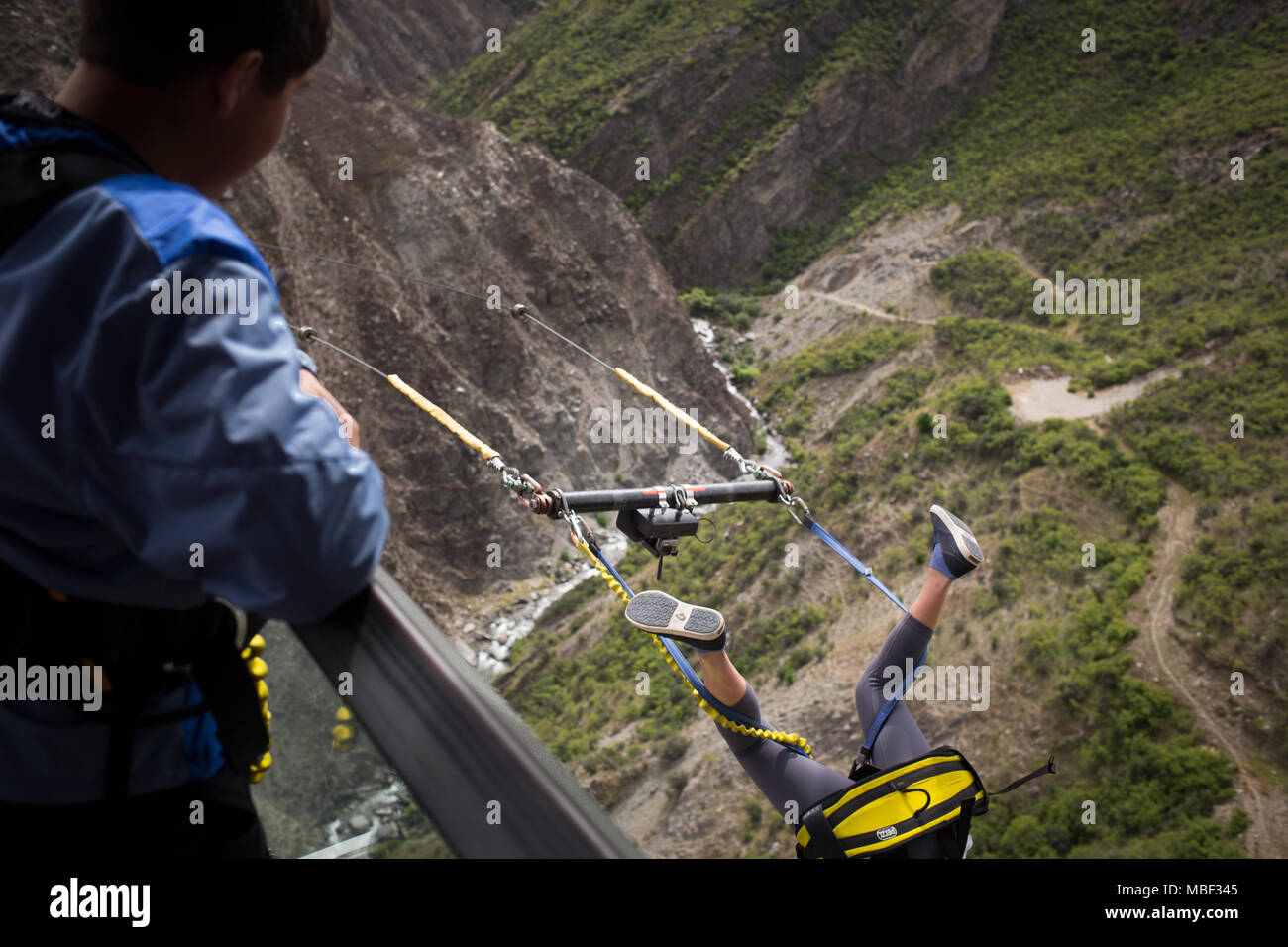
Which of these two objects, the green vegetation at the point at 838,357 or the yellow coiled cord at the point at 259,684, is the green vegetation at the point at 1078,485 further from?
the yellow coiled cord at the point at 259,684

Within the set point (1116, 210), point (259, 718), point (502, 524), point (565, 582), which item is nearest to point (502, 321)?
point (502, 524)

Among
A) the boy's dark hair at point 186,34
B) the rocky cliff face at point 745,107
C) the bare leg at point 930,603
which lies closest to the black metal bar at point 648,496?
the bare leg at point 930,603

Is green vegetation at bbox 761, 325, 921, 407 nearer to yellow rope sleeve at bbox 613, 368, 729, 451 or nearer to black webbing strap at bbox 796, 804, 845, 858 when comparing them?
yellow rope sleeve at bbox 613, 368, 729, 451

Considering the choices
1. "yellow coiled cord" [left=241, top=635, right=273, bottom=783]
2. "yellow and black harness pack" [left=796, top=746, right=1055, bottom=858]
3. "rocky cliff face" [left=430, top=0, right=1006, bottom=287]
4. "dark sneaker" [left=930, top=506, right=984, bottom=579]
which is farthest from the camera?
"rocky cliff face" [left=430, top=0, right=1006, bottom=287]

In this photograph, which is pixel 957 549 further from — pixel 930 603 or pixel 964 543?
pixel 930 603

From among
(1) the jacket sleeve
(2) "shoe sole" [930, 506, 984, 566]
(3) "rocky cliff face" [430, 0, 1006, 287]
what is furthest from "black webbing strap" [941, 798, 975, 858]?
(3) "rocky cliff face" [430, 0, 1006, 287]

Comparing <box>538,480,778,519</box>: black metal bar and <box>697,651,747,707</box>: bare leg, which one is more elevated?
<box>538,480,778,519</box>: black metal bar

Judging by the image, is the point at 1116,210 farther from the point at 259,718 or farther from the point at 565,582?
the point at 259,718
